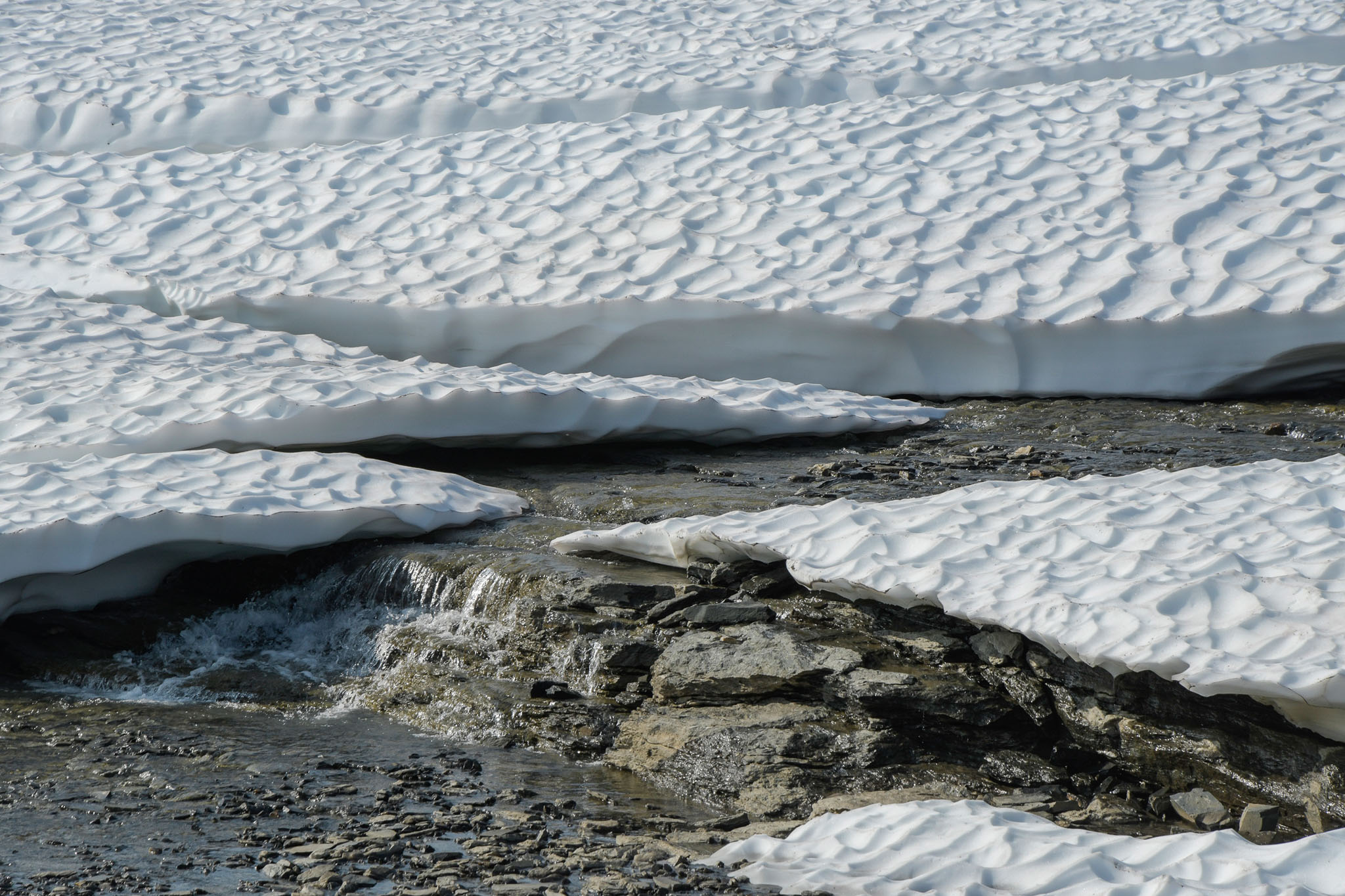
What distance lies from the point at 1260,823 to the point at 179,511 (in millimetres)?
4956

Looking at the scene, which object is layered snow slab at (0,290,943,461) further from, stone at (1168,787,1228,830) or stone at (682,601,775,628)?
stone at (1168,787,1228,830)

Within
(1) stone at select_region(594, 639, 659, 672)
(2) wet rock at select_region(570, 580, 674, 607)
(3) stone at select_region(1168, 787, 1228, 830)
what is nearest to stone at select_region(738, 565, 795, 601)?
(2) wet rock at select_region(570, 580, 674, 607)

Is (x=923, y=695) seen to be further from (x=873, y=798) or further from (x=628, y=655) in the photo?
(x=628, y=655)

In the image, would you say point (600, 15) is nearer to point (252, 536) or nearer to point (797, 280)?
point (797, 280)

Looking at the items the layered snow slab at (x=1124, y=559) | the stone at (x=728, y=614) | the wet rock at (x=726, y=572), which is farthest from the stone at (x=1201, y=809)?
the wet rock at (x=726, y=572)

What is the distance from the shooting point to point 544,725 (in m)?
5.55

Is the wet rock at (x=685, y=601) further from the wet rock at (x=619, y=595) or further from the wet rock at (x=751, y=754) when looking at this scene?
the wet rock at (x=751, y=754)

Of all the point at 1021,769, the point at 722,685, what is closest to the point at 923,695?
the point at 1021,769

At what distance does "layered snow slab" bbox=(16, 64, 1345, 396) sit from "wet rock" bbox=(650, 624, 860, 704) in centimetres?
435

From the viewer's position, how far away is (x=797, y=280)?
382 inches

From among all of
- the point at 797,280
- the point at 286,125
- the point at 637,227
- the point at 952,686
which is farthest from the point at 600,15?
the point at 952,686

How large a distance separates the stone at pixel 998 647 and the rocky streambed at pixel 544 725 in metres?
0.01

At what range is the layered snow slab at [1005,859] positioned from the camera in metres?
3.57

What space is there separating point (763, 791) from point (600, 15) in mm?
11768
